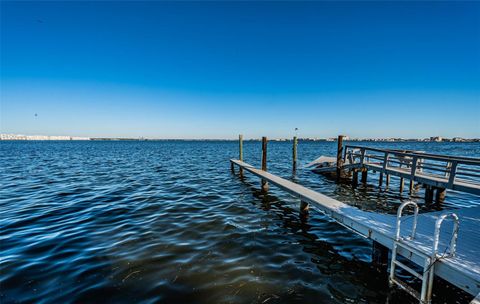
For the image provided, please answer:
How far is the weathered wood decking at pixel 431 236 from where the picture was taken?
11.8ft

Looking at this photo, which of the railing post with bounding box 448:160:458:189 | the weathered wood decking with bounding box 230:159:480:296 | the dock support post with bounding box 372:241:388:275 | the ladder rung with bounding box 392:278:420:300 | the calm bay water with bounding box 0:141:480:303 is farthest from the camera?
the railing post with bounding box 448:160:458:189

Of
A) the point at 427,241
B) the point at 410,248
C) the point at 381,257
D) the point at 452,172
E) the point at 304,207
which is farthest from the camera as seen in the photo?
the point at 452,172

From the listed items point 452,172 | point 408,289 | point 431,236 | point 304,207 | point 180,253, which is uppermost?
point 452,172

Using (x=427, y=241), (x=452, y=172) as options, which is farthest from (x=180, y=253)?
(x=452, y=172)

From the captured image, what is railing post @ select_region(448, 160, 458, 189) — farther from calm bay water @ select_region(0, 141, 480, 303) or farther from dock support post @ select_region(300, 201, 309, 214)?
dock support post @ select_region(300, 201, 309, 214)

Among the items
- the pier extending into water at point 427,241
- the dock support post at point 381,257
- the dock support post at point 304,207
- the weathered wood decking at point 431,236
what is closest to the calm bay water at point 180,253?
the dock support post at point 381,257

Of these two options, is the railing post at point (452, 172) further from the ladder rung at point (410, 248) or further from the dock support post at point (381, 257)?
the ladder rung at point (410, 248)

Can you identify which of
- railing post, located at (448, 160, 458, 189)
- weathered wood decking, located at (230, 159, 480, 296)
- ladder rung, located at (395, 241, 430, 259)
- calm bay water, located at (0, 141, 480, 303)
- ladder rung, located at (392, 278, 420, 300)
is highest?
railing post, located at (448, 160, 458, 189)

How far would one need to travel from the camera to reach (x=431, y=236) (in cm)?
480

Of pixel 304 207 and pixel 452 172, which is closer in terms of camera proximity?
pixel 304 207

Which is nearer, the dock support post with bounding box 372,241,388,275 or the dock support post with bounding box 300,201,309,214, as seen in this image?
the dock support post with bounding box 372,241,388,275

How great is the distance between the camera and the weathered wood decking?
3.58 metres

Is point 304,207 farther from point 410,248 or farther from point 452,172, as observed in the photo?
point 452,172

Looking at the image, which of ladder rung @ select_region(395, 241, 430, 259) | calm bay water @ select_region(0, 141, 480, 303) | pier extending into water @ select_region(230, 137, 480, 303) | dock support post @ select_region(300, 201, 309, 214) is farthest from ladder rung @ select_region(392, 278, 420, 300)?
dock support post @ select_region(300, 201, 309, 214)
